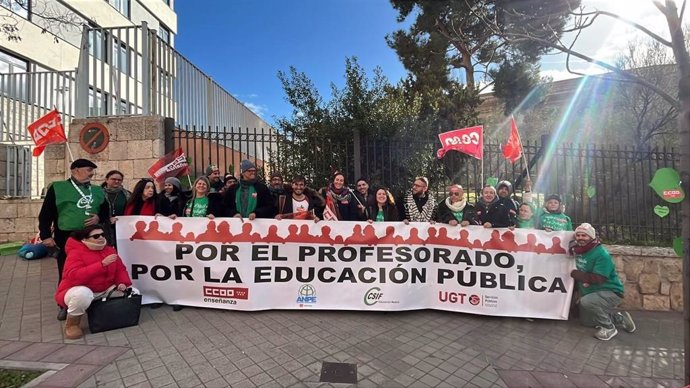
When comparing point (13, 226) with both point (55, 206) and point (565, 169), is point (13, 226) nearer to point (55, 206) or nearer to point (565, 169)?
point (55, 206)

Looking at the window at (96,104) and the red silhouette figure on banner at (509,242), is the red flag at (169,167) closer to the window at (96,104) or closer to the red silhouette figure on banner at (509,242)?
the window at (96,104)

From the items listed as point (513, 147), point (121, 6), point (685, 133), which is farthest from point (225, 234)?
point (121, 6)

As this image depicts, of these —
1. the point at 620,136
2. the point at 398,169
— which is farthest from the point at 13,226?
the point at 620,136

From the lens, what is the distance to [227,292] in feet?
14.6

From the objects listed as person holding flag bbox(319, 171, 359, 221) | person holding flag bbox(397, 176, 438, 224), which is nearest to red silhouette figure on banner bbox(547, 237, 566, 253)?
person holding flag bbox(397, 176, 438, 224)

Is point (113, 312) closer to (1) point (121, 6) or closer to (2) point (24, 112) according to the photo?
(2) point (24, 112)

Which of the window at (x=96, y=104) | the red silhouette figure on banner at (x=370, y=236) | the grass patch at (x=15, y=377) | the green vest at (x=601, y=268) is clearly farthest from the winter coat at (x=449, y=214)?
the window at (x=96, y=104)

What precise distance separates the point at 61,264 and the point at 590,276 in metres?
6.52

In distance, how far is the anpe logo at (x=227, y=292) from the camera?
174 inches

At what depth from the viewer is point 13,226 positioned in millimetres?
7582

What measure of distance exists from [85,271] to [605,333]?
5791mm

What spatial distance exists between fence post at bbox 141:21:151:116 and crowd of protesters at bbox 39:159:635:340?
2.65 m

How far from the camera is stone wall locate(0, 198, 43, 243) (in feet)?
24.8

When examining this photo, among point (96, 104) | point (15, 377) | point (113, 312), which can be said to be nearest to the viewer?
point (15, 377)
